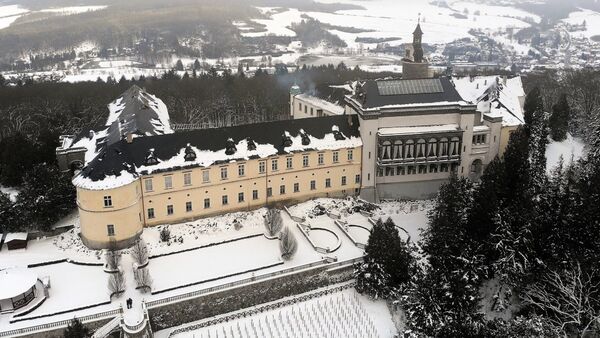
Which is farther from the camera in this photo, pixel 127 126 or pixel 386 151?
pixel 127 126

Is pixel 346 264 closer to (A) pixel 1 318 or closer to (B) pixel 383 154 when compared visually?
(B) pixel 383 154

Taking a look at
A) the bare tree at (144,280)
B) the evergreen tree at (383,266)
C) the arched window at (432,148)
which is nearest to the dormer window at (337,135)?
the arched window at (432,148)

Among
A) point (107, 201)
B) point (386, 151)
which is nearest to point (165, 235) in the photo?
point (107, 201)

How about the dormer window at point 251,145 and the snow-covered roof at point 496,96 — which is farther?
the snow-covered roof at point 496,96

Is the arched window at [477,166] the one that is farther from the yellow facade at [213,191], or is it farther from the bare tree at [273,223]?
the bare tree at [273,223]

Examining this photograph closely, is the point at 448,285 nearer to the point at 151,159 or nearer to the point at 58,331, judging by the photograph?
the point at 58,331

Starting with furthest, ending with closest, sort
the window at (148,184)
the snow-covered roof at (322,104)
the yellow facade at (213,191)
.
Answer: the snow-covered roof at (322,104)
the window at (148,184)
the yellow facade at (213,191)
